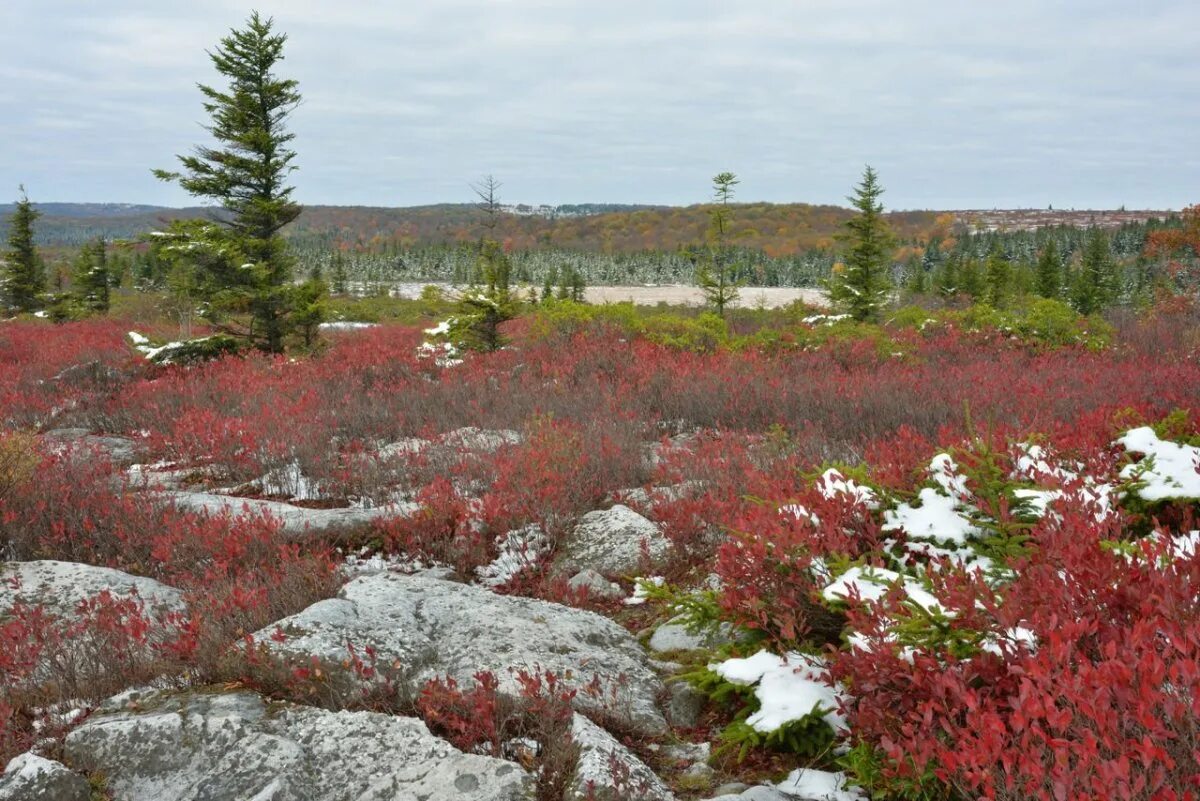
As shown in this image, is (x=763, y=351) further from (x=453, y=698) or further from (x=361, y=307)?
(x=361, y=307)

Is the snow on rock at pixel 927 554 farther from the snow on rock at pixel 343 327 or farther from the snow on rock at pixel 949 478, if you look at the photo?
the snow on rock at pixel 343 327

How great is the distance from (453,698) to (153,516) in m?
3.71

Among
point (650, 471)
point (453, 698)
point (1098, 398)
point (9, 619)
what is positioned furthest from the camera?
point (1098, 398)

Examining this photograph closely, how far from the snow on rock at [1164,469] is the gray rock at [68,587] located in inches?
196

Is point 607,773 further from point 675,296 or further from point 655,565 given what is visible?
point 675,296

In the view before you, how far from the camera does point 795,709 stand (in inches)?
111

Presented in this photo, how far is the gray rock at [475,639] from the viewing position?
3.34m

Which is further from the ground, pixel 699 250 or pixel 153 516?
pixel 699 250

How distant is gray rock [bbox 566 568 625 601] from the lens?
16.1 feet

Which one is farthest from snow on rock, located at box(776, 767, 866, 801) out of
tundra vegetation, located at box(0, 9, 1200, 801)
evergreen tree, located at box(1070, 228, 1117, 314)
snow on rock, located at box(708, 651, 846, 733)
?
evergreen tree, located at box(1070, 228, 1117, 314)

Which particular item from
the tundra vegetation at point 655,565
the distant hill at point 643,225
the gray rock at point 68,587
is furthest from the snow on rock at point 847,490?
the distant hill at point 643,225

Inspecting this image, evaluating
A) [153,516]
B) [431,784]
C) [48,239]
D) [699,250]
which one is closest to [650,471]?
[153,516]

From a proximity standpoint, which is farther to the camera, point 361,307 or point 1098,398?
point 361,307

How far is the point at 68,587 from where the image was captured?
4395mm
